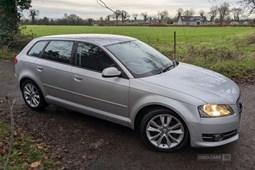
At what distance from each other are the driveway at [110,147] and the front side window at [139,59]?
1.10 metres

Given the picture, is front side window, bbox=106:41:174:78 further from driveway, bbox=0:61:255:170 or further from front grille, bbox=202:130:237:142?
front grille, bbox=202:130:237:142

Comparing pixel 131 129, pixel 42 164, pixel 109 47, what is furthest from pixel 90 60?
pixel 42 164

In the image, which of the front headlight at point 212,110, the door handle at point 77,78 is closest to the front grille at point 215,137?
the front headlight at point 212,110

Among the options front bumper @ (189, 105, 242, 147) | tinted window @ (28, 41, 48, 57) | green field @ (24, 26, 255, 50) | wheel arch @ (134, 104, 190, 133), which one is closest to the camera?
front bumper @ (189, 105, 242, 147)

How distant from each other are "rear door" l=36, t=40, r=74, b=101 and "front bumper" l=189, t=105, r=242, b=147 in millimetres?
2418

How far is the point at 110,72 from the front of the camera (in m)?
4.79

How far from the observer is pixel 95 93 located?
5180 mm

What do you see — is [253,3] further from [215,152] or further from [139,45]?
[215,152]

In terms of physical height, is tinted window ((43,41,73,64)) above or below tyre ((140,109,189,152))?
above

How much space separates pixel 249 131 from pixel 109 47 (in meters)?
2.73

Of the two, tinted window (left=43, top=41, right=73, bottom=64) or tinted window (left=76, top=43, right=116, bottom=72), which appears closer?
tinted window (left=76, top=43, right=116, bottom=72)

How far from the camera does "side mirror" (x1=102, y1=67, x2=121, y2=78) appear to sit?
479 centimetres

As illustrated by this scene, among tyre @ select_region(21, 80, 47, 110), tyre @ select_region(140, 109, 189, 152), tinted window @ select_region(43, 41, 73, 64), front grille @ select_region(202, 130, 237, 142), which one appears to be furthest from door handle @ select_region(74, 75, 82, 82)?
front grille @ select_region(202, 130, 237, 142)

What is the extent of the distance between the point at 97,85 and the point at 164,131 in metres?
1.34
